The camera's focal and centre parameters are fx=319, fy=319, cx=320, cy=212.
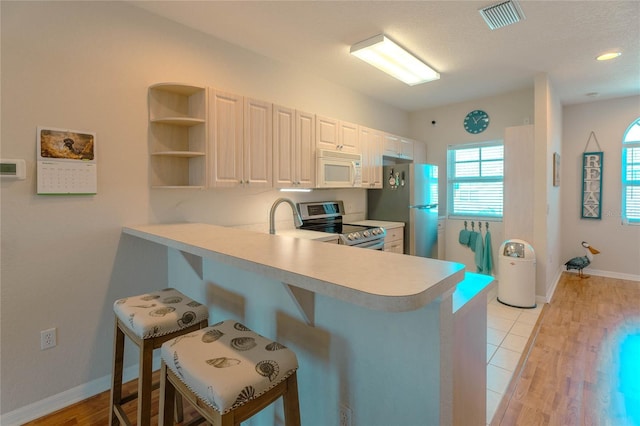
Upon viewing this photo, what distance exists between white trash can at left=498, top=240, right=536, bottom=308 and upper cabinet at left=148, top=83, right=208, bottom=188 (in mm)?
3360

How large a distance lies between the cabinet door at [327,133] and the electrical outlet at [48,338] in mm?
2554

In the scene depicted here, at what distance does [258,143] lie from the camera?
2.72m

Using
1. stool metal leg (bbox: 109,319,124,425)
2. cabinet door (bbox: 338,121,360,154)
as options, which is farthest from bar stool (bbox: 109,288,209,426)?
cabinet door (bbox: 338,121,360,154)

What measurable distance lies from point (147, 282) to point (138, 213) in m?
0.52

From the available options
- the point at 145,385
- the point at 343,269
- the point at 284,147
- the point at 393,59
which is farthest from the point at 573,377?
the point at 393,59

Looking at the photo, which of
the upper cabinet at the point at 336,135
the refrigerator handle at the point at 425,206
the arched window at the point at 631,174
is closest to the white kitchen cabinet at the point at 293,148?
the upper cabinet at the point at 336,135

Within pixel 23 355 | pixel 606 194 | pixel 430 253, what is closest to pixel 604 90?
pixel 606 194

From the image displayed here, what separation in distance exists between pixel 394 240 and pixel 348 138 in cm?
139

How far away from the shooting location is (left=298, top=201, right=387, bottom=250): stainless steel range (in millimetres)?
3242

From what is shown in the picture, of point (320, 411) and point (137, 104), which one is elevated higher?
point (137, 104)

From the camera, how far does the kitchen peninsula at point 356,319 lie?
952mm

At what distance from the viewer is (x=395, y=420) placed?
1134 mm

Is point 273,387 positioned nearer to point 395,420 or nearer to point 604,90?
point 395,420

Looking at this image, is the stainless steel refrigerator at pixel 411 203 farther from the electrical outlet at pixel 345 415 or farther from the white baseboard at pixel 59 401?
the white baseboard at pixel 59 401
